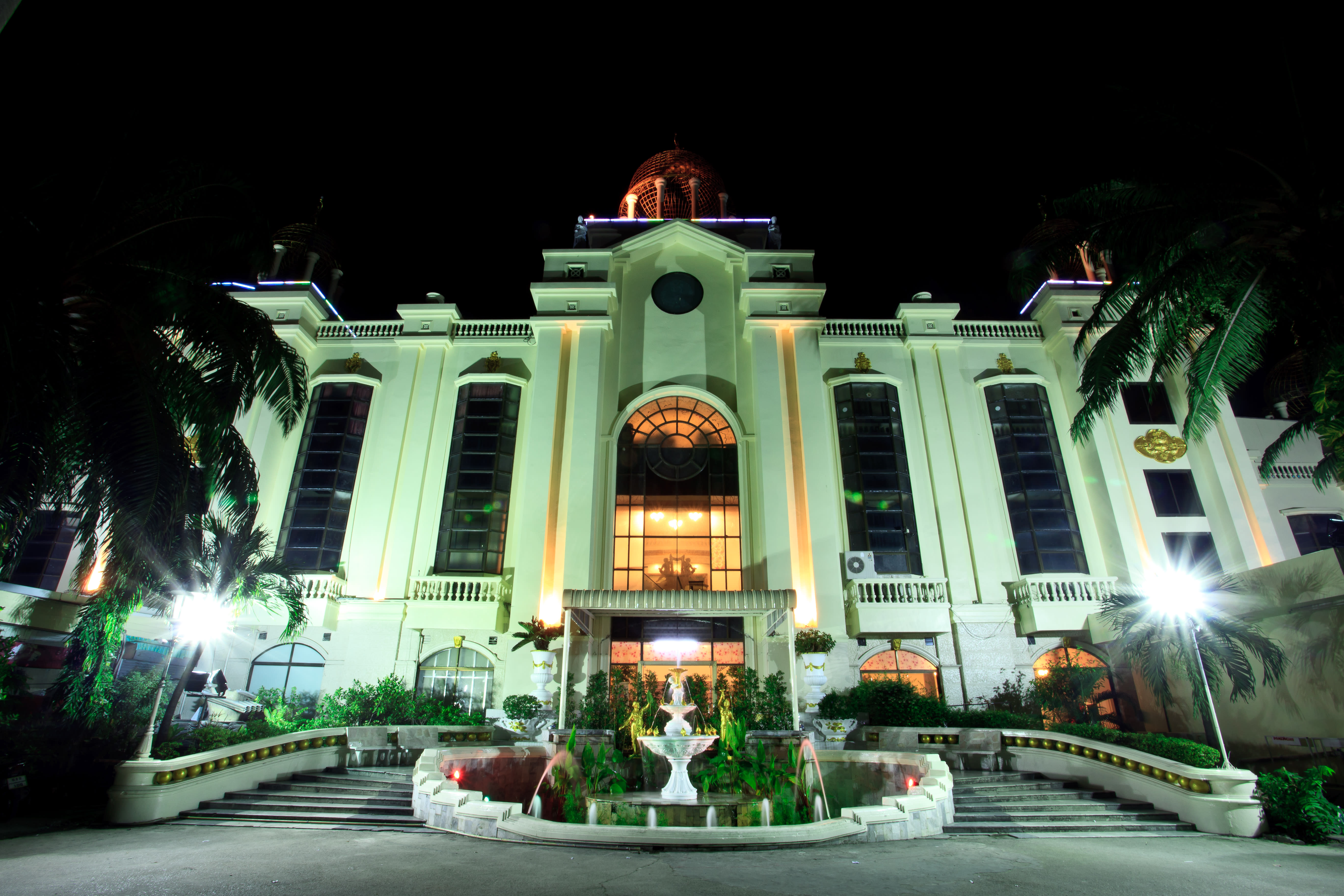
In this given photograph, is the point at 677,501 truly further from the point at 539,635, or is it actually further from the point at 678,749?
the point at 678,749

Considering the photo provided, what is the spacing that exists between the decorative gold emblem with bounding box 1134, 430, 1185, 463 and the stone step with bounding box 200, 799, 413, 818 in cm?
2121

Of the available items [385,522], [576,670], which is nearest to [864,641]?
[576,670]

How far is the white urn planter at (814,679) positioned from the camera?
15.4 metres

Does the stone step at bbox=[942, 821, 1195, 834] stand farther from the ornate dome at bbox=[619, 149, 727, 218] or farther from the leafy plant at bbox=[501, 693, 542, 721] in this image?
the ornate dome at bbox=[619, 149, 727, 218]

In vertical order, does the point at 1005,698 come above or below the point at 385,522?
below

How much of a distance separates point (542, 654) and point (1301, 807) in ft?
43.5

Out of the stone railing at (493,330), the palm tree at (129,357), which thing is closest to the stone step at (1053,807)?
the palm tree at (129,357)

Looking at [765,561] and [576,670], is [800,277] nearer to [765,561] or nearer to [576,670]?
[765,561]

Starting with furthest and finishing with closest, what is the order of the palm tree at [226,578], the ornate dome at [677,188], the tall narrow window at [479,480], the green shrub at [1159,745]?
1. the ornate dome at [677,188]
2. the tall narrow window at [479,480]
3. the palm tree at [226,578]
4. the green shrub at [1159,745]

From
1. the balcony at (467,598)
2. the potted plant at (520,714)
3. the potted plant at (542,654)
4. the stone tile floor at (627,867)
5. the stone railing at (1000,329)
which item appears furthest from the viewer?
the stone railing at (1000,329)

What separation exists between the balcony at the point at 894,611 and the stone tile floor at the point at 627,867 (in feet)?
27.5

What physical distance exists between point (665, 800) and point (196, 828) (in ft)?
21.8

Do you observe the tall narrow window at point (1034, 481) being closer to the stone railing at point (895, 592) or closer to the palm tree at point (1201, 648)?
the stone railing at point (895, 592)

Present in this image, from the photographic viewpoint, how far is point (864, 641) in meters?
18.1
